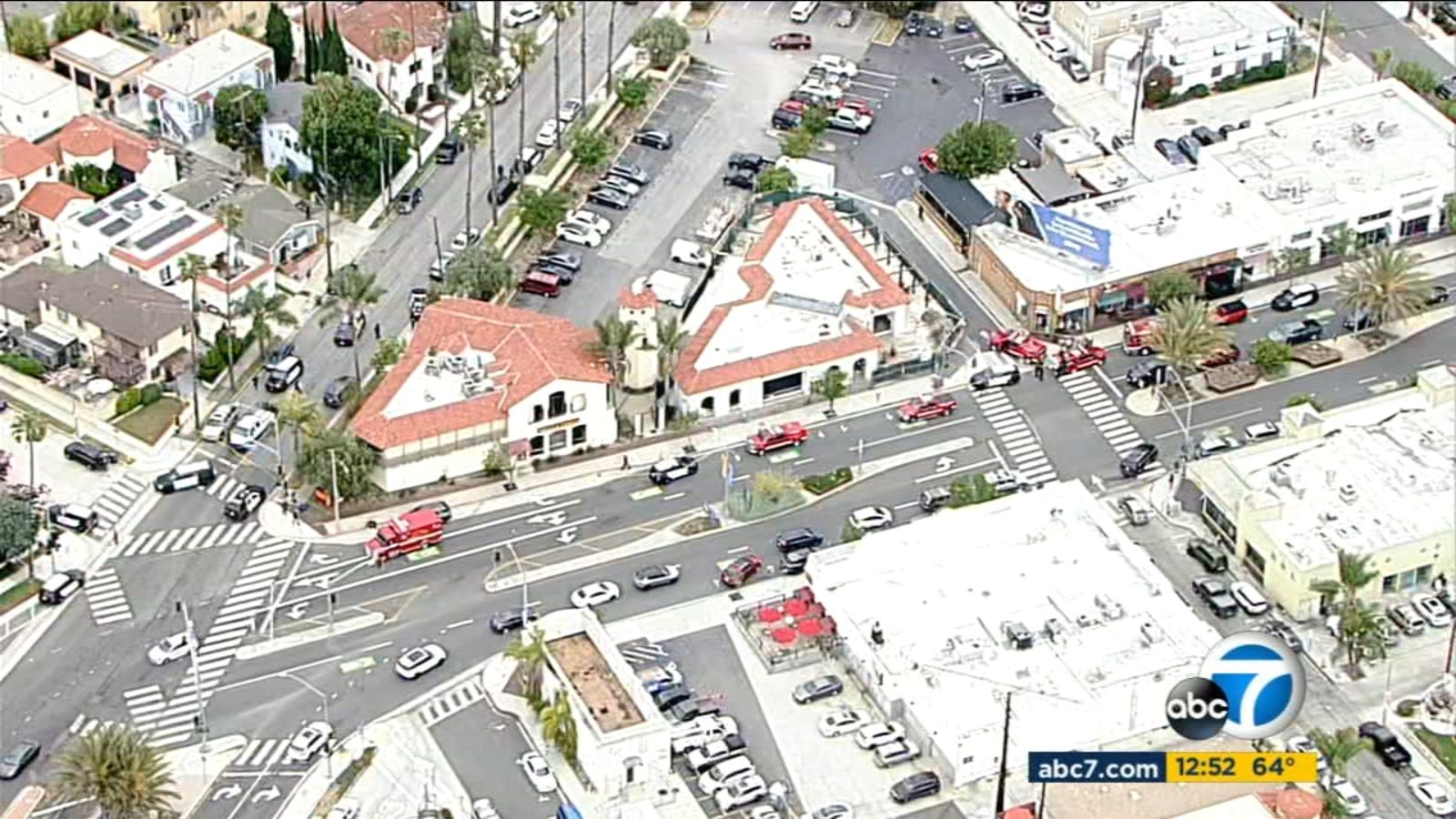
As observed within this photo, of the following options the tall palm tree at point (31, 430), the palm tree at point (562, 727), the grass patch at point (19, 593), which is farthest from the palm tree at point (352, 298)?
the palm tree at point (562, 727)

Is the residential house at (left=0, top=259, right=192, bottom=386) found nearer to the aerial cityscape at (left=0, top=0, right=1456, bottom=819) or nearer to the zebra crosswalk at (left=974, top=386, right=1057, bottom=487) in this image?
the aerial cityscape at (left=0, top=0, right=1456, bottom=819)

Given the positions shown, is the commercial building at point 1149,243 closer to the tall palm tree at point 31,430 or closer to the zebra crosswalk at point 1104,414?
the zebra crosswalk at point 1104,414

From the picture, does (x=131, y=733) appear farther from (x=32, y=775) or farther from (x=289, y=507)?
(x=289, y=507)

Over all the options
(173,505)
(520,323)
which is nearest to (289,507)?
(173,505)

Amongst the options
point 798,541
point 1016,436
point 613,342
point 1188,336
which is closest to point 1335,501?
point 1188,336

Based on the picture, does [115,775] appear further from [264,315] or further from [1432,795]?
[1432,795]

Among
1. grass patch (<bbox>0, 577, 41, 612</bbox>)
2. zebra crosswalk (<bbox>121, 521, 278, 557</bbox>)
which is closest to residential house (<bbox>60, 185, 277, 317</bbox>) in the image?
zebra crosswalk (<bbox>121, 521, 278, 557</bbox>)
